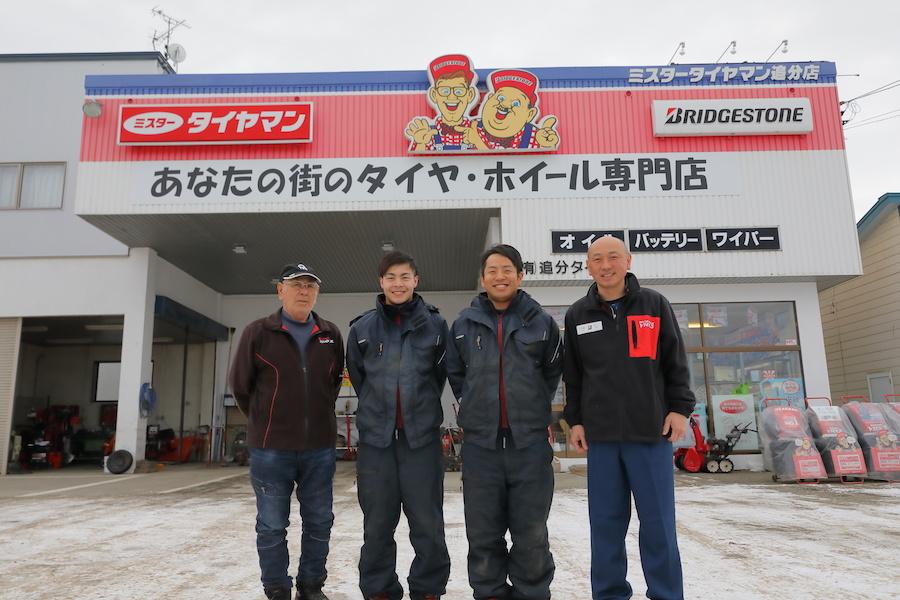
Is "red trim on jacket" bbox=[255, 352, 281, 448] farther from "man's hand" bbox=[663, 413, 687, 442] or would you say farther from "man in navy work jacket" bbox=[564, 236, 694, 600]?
"man's hand" bbox=[663, 413, 687, 442]

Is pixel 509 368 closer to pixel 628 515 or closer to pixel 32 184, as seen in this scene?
pixel 628 515

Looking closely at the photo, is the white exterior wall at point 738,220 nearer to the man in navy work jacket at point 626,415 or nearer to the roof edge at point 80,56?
the man in navy work jacket at point 626,415

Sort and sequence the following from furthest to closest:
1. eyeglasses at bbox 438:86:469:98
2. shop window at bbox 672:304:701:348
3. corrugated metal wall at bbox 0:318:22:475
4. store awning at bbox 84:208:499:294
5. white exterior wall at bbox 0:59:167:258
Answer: white exterior wall at bbox 0:59:167:258, corrugated metal wall at bbox 0:318:22:475, shop window at bbox 672:304:701:348, store awning at bbox 84:208:499:294, eyeglasses at bbox 438:86:469:98

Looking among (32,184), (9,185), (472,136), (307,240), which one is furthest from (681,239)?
(9,185)

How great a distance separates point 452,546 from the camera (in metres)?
4.02

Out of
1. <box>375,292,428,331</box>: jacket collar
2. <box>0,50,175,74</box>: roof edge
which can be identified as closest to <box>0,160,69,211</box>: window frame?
<box>0,50,175,74</box>: roof edge

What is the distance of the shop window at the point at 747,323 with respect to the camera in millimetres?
10242

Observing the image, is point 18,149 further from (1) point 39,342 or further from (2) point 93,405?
(2) point 93,405

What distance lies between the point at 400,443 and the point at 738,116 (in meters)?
9.68

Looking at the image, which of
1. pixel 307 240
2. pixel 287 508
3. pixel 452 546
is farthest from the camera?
pixel 307 240

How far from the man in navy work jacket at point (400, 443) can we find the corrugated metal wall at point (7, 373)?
11483 mm

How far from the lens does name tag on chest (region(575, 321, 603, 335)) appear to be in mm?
2672

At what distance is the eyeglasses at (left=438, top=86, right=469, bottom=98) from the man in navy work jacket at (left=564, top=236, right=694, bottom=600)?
25.9ft

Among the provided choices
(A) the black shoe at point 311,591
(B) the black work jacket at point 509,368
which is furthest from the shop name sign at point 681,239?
(A) the black shoe at point 311,591
